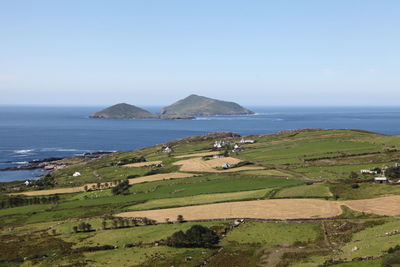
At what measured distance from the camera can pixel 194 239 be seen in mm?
57844

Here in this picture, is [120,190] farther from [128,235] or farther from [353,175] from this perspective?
[353,175]

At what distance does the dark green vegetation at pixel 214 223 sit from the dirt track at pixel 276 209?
3.02 meters

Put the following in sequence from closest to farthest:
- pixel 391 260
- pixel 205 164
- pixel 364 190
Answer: pixel 391 260
pixel 364 190
pixel 205 164

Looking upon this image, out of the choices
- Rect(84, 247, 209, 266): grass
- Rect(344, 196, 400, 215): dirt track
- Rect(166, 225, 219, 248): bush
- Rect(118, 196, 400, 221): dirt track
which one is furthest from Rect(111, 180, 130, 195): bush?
Rect(344, 196, 400, 215): dirt track

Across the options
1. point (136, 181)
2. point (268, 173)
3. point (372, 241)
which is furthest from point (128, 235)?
point (268, 173)

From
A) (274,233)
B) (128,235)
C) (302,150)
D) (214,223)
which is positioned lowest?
(128,235)

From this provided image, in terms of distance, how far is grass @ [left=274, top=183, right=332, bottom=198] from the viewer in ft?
269

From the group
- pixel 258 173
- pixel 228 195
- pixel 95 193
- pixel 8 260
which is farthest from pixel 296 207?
pixel 95 193

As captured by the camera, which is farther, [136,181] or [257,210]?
[136,181]

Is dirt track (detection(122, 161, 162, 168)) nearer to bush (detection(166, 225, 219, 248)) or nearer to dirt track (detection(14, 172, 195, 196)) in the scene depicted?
dirt track (detection(14, 172, 195, 196))

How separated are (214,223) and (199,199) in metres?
20.2

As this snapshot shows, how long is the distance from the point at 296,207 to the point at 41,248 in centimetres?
4971

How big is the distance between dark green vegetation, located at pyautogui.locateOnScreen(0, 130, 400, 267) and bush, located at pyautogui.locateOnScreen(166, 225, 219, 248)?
0.54 feet

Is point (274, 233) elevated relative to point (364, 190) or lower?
lower
